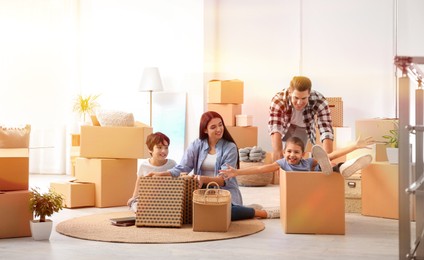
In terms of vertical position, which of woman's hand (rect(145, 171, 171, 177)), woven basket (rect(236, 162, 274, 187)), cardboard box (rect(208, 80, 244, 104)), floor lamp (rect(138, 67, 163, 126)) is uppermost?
floor lamp (rect(138, 67, 163, 126))

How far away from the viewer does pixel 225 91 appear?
8.28 metres

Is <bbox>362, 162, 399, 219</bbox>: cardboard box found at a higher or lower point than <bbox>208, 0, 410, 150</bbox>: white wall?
lower

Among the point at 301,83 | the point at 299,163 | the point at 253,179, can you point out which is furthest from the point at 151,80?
the point at 299,163

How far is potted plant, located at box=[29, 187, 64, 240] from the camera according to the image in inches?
167

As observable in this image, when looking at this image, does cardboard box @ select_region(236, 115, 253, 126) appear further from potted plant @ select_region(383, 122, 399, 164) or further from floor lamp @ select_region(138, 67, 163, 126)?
potted plant @ select_region(383, 122, 399, 164)

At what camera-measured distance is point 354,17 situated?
8352 millimetres

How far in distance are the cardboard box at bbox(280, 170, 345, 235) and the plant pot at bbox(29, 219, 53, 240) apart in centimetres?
145

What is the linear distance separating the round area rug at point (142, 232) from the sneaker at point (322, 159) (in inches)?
22.6

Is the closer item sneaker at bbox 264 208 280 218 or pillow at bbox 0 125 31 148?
sneaker at bbox 264 208 280 218

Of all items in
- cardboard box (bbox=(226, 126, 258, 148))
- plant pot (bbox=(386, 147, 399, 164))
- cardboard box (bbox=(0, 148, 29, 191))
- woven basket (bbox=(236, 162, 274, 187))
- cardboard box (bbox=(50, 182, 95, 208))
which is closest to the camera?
cardboard box (bbox=(0, 148, 29, 191))

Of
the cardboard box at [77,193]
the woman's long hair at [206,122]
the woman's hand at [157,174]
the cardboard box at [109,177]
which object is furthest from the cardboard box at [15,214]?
the cardboard box at [109,177]

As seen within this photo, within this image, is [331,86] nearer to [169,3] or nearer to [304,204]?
[169,3]

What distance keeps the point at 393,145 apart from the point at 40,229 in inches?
106

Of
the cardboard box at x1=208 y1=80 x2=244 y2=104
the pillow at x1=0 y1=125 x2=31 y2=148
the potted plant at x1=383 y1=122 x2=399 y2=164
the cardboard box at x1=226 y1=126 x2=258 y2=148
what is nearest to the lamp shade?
the cardboard box at x1=208 y1=80 x2=244 y2=104
